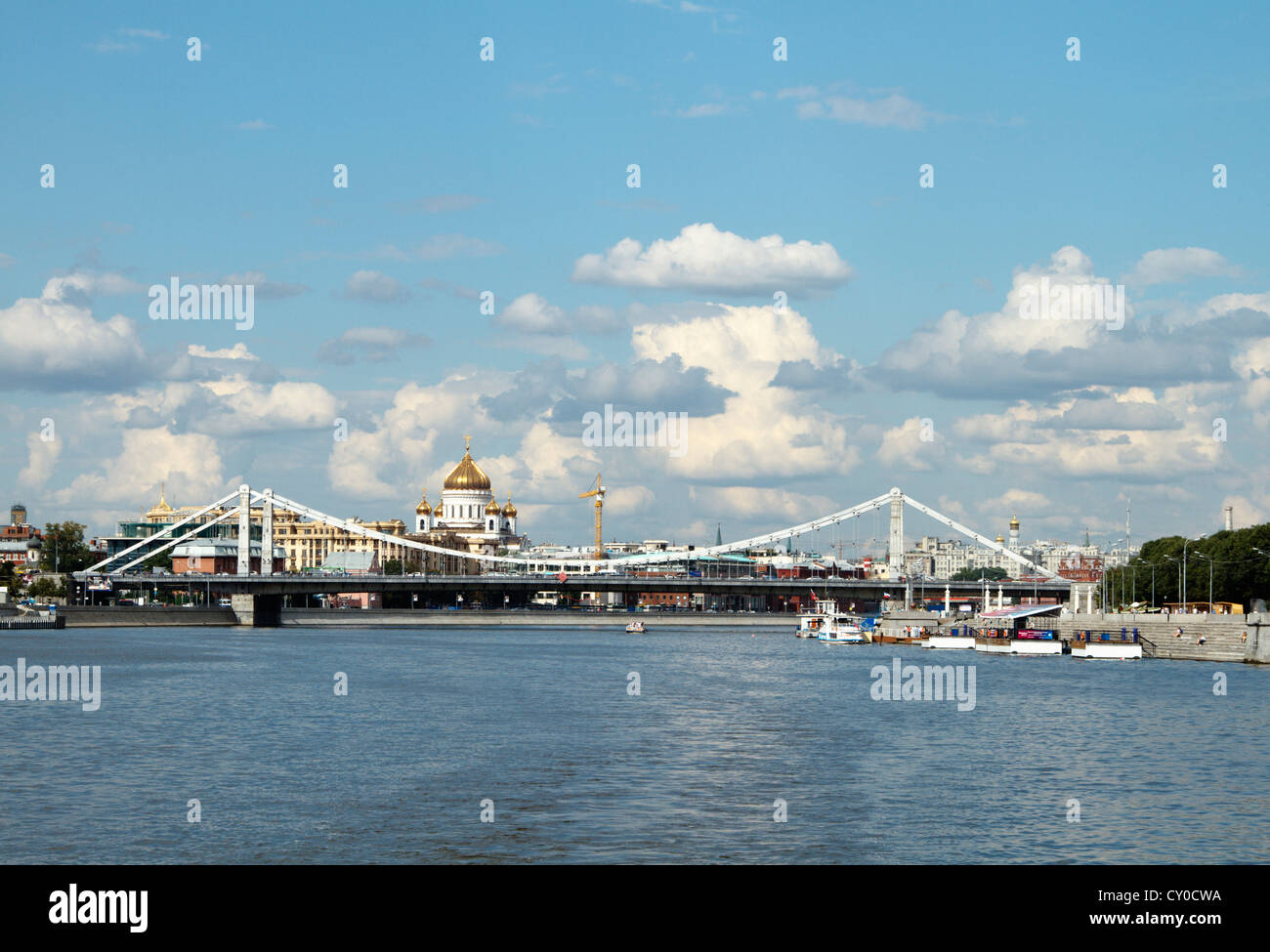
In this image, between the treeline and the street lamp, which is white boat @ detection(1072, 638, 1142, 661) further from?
the treeline

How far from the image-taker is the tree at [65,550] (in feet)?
485

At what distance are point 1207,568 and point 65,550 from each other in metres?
107

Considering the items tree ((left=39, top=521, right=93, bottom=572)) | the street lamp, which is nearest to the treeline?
the street lamp

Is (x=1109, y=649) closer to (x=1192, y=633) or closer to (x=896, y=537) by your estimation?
(x=1192, y=633)

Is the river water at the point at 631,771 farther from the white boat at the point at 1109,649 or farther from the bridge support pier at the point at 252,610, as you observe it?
the bridge support pier at the point at 252,610

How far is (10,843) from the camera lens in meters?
21.2

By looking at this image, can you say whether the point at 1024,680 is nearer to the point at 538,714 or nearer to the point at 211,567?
the point at 538,714

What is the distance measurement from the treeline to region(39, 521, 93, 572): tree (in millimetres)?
98212

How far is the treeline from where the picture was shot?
8900cm

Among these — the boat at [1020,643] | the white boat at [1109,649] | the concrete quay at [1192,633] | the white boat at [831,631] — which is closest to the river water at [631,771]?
the concrete quay at [1192,633]

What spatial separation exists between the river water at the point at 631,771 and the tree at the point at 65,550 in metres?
94.9
